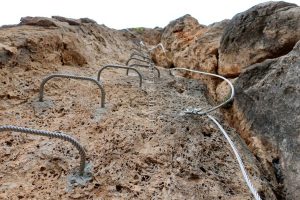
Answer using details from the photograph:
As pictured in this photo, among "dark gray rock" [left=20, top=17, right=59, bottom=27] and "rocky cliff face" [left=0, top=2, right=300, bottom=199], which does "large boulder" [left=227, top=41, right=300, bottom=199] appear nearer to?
"rocky cliff face" [left=0, top=2, right=300, bottom=199]

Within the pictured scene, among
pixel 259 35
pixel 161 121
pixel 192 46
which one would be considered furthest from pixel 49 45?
pixel 192 46

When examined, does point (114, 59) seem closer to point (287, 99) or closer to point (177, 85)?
point (177, 85)

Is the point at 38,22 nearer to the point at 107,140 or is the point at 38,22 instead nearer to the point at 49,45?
the point at 49,45

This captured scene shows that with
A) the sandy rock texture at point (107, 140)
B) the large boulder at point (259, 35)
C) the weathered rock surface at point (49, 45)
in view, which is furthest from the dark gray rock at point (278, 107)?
the weathered rock surface at point (49, 45)

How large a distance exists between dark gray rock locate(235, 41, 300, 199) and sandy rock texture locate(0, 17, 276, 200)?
24 cm

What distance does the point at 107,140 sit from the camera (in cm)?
324

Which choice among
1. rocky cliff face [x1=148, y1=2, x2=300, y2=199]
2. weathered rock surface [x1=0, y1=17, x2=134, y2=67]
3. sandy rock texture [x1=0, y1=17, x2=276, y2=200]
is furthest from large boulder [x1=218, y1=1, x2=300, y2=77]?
weathered rock surface [x1=0, y1=17, x2=134, y2=67]

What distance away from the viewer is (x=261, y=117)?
3684 millimetres

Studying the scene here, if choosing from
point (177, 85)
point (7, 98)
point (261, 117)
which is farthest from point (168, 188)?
point (177, 85)

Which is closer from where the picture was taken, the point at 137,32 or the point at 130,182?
the point at 130,182

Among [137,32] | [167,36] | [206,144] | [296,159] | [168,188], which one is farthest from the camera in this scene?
[137,32]

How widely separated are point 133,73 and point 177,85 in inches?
42.8

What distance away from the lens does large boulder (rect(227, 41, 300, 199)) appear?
313 centimetres

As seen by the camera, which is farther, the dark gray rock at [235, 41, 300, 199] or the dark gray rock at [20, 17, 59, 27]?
the dark gray rock at [20, 17, 59, 27]
